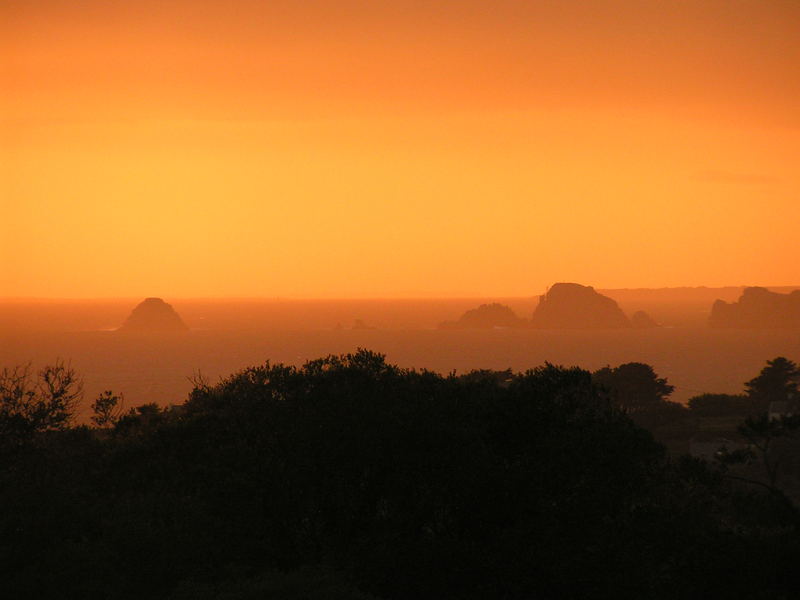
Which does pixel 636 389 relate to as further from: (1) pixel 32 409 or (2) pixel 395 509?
(2) pixel 395 509

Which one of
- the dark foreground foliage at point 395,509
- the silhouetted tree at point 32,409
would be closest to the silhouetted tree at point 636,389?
the dark foreground foliage at point 395,509

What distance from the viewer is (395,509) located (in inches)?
762

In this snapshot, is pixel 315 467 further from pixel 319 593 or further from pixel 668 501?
pixel 668 501

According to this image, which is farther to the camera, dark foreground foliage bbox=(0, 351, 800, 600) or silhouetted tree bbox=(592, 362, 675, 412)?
silhouetted tree bbox=(592, 362, 675, 412)

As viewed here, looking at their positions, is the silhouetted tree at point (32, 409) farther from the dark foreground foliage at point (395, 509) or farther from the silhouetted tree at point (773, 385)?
the silhouetted tree at point (773, 385)

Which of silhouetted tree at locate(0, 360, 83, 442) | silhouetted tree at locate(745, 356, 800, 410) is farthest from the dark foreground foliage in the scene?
silhouetted tree at locate(745, 356, 800, 410)

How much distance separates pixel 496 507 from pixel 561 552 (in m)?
1.91

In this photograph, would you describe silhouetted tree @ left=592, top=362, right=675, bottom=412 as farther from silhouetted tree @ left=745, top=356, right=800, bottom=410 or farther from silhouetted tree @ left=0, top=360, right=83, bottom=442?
silhouetted tree @ left=0, top=360, right=83, bottom=442

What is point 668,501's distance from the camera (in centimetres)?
2038

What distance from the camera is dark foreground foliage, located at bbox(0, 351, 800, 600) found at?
17.9 meters

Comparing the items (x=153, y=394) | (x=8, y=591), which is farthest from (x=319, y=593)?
(x=153, y=394)

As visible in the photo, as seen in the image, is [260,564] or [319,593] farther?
[260,564]

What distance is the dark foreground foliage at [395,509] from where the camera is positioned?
1789 centimetres

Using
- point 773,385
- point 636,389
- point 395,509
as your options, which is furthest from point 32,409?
point 773,385
